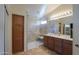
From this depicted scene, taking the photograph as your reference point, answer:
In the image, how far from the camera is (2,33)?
133 centimetres

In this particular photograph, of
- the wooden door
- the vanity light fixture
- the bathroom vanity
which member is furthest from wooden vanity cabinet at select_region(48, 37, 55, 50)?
the wooden door

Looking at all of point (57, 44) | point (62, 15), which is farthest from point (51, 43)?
point (62, 15)

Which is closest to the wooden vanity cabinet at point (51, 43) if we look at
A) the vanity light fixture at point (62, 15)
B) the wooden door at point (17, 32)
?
the vanity light fixture at point (62, 15)

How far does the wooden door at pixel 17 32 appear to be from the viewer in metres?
1.87

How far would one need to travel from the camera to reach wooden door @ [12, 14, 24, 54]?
6.13 ft

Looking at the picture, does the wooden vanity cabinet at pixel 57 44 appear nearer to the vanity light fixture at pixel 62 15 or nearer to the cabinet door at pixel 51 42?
the cabinet door at pixel 51 42

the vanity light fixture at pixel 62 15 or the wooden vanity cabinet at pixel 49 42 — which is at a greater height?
the vanity light fixture at pixel 62 15

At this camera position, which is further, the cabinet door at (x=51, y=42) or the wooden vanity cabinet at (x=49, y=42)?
the cabinet door at (x=51, y=42)

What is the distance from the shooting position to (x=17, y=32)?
1.90 meters

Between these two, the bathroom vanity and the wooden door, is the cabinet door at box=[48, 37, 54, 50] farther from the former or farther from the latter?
the wooden door

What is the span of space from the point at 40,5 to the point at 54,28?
57cm

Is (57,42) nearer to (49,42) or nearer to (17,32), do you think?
(49,42)
